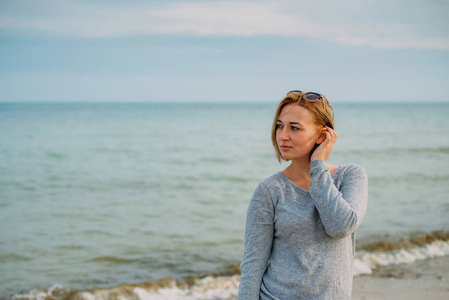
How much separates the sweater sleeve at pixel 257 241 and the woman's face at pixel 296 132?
237mm

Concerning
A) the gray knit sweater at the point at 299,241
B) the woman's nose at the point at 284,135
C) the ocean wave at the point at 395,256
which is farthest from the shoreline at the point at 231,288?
the woman's nose at the point at 284,135

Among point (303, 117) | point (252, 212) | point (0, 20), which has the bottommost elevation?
point (252, 212)

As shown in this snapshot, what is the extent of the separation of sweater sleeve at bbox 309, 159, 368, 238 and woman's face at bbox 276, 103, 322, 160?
101 mm

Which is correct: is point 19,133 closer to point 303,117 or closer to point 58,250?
point 58,250

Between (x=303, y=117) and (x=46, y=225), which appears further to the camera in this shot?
(x=46, y=225)

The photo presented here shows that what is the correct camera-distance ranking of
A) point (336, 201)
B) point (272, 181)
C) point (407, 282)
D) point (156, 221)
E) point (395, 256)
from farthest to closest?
1. point (156, 221)
2. point (395, 256)
3. point (407, 282)
4. point (272, 181)
5. point (336, 201)

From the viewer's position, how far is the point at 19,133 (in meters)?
32.1

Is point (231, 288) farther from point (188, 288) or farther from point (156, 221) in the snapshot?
point (156, 221)

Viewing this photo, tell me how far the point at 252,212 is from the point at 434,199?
1096 centimetres

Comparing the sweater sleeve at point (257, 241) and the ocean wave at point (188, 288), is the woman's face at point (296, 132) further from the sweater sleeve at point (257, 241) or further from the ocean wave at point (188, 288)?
the ocean wave at point (188, 288)

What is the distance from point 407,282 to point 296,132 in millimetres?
4922

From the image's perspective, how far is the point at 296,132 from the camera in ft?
6.86

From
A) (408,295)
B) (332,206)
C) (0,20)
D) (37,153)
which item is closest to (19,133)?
(37,153)

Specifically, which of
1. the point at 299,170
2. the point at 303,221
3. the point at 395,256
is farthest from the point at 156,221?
the point at 303,221
